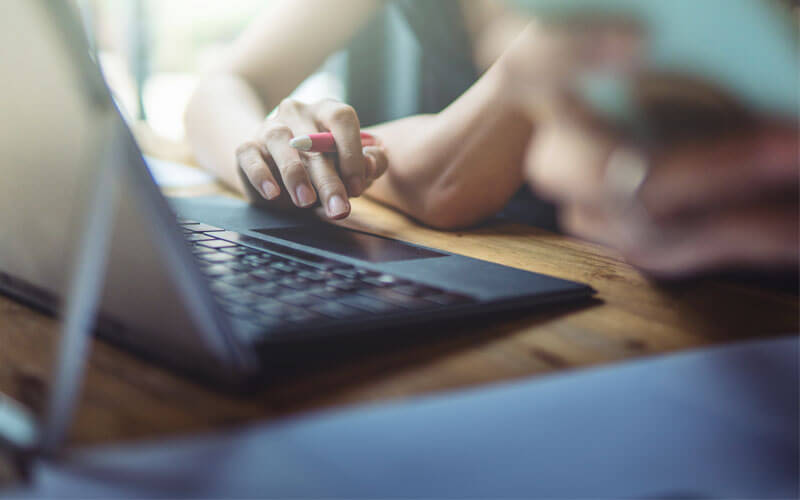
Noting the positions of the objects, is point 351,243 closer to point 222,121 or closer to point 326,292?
point 326,292

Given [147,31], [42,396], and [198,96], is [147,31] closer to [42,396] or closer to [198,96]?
[198,96]

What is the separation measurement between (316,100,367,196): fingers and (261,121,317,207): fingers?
0.04m

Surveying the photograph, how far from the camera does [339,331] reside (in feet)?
0.85

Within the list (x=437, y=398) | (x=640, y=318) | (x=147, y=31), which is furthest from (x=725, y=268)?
(x=147, y=31)

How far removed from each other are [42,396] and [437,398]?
14 centimetres

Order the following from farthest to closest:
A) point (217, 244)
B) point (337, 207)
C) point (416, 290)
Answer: point (337, 207), point (217, 244), point (416, 290)

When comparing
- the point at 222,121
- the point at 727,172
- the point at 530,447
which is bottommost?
the point at 530,447

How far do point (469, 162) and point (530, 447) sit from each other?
0.48 metres

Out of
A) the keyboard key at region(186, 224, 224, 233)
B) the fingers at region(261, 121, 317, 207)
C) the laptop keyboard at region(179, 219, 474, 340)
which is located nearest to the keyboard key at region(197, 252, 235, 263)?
the laptop keyboard at region(179, 219, 474, 340)

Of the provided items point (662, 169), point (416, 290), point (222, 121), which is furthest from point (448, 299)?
point (222, 121)

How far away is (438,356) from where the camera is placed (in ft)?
0.87

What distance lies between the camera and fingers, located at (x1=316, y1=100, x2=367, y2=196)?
0.63 meters

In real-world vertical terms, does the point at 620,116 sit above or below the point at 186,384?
above

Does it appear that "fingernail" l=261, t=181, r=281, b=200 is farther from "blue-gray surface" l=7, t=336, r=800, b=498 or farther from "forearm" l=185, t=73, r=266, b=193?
"blue-gray surface" l=7, t=336, r=800, b=498
